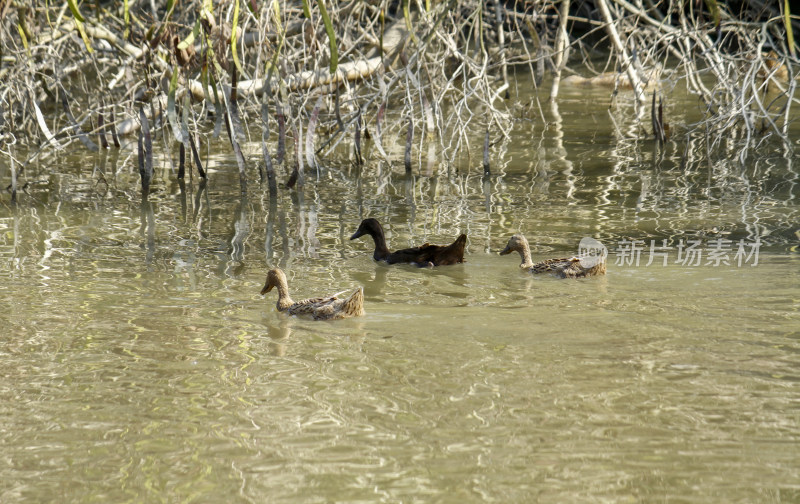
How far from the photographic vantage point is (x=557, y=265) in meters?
8.36

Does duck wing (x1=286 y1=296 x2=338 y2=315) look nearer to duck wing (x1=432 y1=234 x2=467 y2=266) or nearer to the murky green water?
the murky green water

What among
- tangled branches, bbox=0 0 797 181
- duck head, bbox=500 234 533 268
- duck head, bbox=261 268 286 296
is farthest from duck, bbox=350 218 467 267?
tangled branches, bbox=0 0 797 181

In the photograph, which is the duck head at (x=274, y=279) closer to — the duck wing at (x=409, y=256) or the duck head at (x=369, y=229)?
the duck wing at (x=409, y=256)

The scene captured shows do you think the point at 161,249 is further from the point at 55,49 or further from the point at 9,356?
the point at 55,49

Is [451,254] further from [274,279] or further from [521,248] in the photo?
[274,279]

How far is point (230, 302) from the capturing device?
769 centimetres

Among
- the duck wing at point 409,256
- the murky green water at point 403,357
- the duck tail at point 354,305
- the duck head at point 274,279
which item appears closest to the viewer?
the murky green water at point 403,357

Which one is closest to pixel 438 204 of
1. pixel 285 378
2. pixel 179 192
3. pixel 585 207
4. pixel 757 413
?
pixel 585 207

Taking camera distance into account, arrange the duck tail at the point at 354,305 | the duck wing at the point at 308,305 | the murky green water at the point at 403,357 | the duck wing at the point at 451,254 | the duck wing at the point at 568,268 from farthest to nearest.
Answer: the duck wing at the point at 451,254 < the duck wing at the point at 568,268 < the duck wing at the point at 308,305 < the duck tail at the point at 354,305 < the murky green water at the point at 403,357

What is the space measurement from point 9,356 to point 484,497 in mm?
3357

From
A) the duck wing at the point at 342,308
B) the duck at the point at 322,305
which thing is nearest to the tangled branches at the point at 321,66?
the duck at the point at 322,305

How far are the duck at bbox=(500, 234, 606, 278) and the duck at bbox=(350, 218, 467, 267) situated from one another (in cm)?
47

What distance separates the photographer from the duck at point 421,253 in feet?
28.2

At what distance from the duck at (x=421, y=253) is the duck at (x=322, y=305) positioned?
51.6 inches
